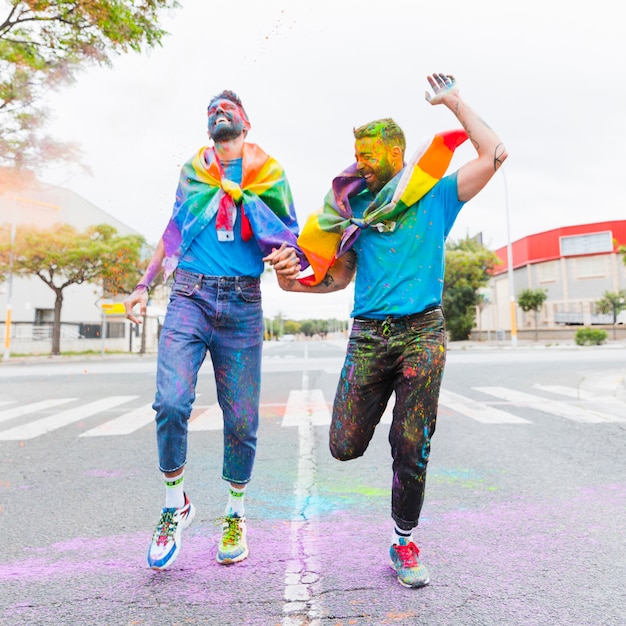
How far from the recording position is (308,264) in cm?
277

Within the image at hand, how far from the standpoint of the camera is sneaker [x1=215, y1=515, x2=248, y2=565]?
8.67ft

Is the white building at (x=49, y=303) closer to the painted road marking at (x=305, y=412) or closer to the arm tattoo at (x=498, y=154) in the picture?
the painted road marking at (x=305, y=412)

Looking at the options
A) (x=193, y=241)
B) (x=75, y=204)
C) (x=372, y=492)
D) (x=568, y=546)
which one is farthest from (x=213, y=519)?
(x=75, y=204)

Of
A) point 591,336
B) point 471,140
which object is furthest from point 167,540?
point 591,336

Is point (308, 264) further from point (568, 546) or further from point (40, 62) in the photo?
point (40, 62)

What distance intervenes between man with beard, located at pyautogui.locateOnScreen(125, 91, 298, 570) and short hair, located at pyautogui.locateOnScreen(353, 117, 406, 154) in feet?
1.61

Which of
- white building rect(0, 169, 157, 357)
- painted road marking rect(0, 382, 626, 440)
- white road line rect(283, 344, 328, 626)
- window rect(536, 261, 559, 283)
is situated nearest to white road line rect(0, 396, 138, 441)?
painted road marking rect(0, 382, 626, 440)

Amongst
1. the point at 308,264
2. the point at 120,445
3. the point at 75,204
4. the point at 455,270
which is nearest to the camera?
the point at 308,264

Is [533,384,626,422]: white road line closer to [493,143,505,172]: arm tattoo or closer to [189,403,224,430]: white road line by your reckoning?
[189,403,224,430]: white road line

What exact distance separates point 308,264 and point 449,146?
2.71 feet

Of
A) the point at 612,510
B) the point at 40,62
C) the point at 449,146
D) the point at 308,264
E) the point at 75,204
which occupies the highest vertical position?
the point at 75,204

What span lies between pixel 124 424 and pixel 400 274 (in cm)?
578

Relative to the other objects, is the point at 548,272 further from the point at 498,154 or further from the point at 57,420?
the point at 498,154

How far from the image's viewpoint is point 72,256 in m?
30.2
